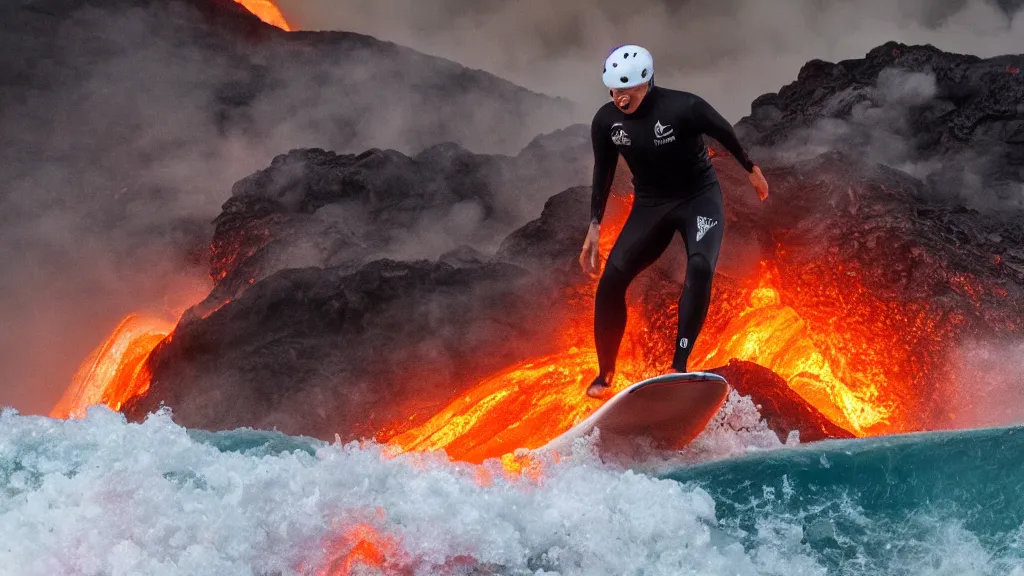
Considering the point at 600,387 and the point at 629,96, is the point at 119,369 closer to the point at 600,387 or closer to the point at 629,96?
the point at 600,387

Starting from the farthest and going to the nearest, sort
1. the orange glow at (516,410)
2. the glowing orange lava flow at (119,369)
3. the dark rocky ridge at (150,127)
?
the dark rocky ridge at (150,127) → the glowing orange lava flow at (119,369) → the orange glow at (516,410)

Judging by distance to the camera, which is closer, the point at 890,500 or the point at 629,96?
the point at 890,500

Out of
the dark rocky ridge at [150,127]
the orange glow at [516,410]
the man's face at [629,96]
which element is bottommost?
the orange glow at [516,410]

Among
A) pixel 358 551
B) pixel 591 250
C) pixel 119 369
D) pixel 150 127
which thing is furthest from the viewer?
pixel 150 127

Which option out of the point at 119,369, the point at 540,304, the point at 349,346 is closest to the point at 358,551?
the point at 349,346

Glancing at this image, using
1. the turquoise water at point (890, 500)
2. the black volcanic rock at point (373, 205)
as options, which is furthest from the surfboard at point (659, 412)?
the black volcanic rock at point (373, 205)

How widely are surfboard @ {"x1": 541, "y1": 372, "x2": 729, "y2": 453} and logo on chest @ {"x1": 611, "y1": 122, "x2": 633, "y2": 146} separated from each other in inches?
49.6

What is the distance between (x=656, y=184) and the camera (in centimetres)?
475

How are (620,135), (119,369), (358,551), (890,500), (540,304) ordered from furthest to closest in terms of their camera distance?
1. (119,369)
2. (540,304)
3. (620,135)
4. (890,500)
5. (358,551)

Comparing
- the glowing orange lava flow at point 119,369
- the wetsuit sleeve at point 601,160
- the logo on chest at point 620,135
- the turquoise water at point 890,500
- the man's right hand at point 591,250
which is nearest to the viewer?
the turquoise water at point 890,500

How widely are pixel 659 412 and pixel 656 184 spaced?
1201 millimetres

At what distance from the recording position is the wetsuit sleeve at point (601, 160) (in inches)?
189

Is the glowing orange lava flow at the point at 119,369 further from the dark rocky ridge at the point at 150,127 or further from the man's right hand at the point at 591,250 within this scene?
the man's right hand at the point at 591,250

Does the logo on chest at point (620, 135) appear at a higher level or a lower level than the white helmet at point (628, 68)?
lower
